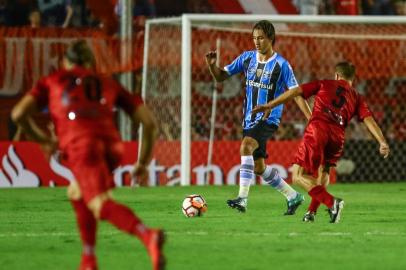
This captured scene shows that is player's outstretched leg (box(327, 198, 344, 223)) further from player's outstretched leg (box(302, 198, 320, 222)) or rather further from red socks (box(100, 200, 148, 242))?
red socks (box(100, 200, 148, 242))

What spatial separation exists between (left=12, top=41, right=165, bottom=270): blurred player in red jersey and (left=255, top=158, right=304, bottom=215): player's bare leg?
4.79 metres

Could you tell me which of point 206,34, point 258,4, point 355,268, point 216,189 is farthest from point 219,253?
point 258,4

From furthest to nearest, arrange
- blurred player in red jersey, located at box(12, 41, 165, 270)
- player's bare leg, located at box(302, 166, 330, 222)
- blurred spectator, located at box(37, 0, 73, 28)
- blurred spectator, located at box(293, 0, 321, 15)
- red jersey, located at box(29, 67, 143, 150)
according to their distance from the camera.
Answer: blurred spectator, located at box(293, 0, 321, 15) → blurred spectator, located at box(37, 0, 73, 28) → player's bare leg, located at box(302, 166, 330, 222) → red jersey, located at box(29, 67, 143, 150) → blurred player in red jersey, located at box(12, 41, 165, 270)

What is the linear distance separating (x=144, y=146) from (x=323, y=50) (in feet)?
38.3

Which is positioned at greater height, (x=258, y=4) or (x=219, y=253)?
(x=258, y=4)

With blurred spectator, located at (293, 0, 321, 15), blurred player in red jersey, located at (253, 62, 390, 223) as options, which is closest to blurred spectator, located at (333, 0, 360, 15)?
blurred spectator, located at (293, 0, 321, 15)

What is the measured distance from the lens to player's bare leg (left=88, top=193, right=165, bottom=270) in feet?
19.7

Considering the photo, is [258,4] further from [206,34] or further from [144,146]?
[144,146]

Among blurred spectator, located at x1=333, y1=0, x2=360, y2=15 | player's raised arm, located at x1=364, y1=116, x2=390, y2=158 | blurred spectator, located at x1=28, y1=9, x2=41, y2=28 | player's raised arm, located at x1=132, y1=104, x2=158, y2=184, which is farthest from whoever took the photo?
blurred spectator, located at x1=333, y1=0, x2=360, y2=15

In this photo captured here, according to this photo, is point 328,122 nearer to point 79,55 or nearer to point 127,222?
point 79,55

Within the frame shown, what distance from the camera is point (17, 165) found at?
16484mm

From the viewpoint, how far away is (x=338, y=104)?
10.3 meters

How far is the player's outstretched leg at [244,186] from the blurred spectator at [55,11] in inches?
303

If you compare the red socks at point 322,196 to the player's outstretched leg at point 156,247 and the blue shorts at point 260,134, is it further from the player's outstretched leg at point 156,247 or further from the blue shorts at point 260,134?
the player's outstretched leg at point 156,247
